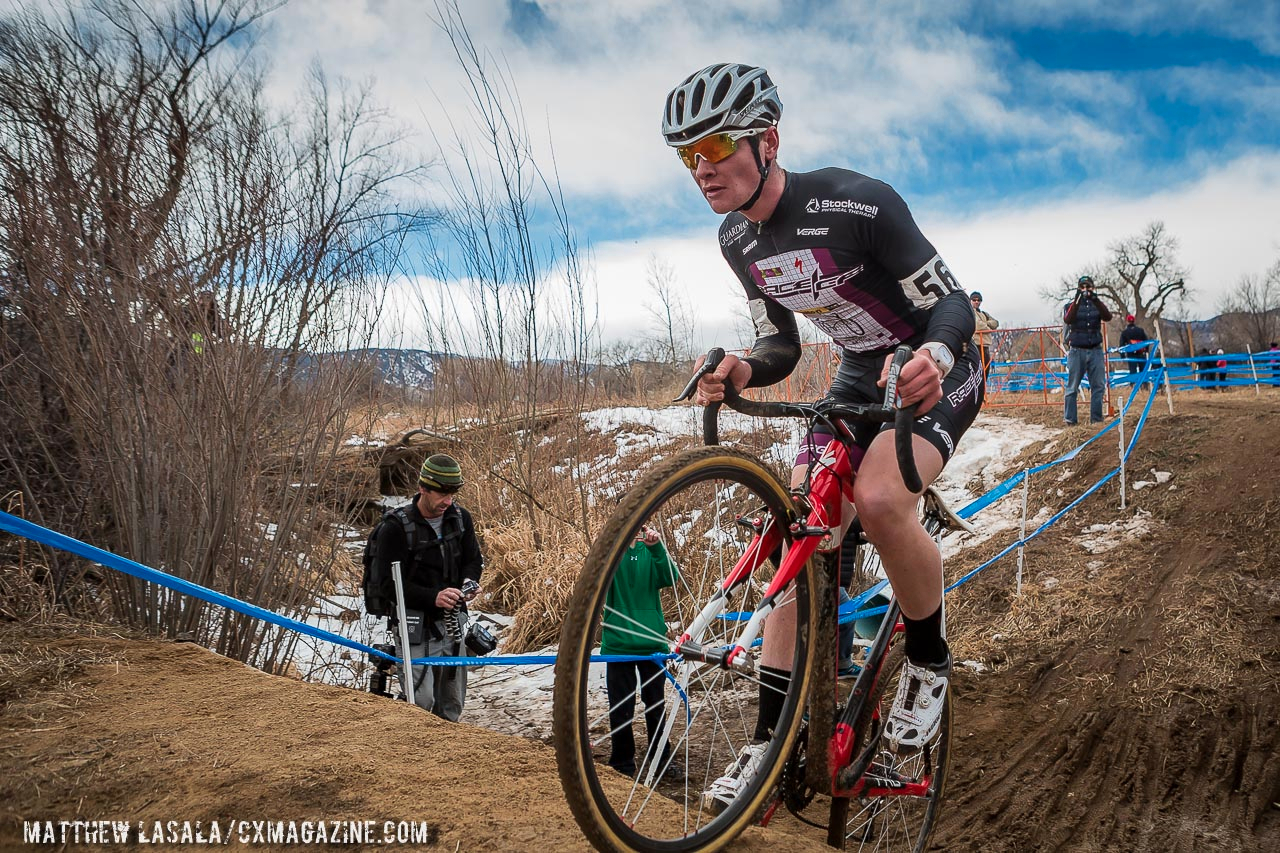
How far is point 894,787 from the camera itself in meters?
2.71

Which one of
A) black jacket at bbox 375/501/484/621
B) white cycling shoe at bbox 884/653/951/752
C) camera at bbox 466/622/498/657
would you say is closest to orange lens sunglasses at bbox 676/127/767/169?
white cycling shoe at bbox 884/653/951/752

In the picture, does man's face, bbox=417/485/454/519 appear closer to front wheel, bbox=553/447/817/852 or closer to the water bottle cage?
the water bottle cage

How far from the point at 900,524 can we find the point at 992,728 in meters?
3.50

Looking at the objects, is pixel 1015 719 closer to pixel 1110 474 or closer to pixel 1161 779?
pixel 1161 779

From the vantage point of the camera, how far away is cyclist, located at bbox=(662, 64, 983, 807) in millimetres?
2420

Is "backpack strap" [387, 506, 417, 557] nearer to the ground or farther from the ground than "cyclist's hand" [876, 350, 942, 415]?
nearer to the ground

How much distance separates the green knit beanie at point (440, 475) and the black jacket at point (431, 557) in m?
0.33

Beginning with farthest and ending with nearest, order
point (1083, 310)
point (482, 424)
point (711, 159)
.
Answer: point (1083, 310), point (482, 424), point (711, 159)

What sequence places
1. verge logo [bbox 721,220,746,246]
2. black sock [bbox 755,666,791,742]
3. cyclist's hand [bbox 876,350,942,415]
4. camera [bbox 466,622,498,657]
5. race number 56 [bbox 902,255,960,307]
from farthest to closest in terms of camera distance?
camera [bbox 466,622,498,657]
verge logo [bbox 721,220,746,246]
race number 56 [bbox 902,255,960,307]
black sock [bbox 755,666,791,742]
cyclist's hand [bbox 876,350,942,415]

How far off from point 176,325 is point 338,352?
1.17 metres

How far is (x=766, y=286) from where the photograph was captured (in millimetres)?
2887

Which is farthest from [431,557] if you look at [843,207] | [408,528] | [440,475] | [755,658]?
[843,207]

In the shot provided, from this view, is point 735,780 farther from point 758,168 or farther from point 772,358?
point 758,168

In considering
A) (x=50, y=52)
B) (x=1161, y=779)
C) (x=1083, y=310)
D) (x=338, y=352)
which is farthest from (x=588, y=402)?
(x=1083, y=310)
